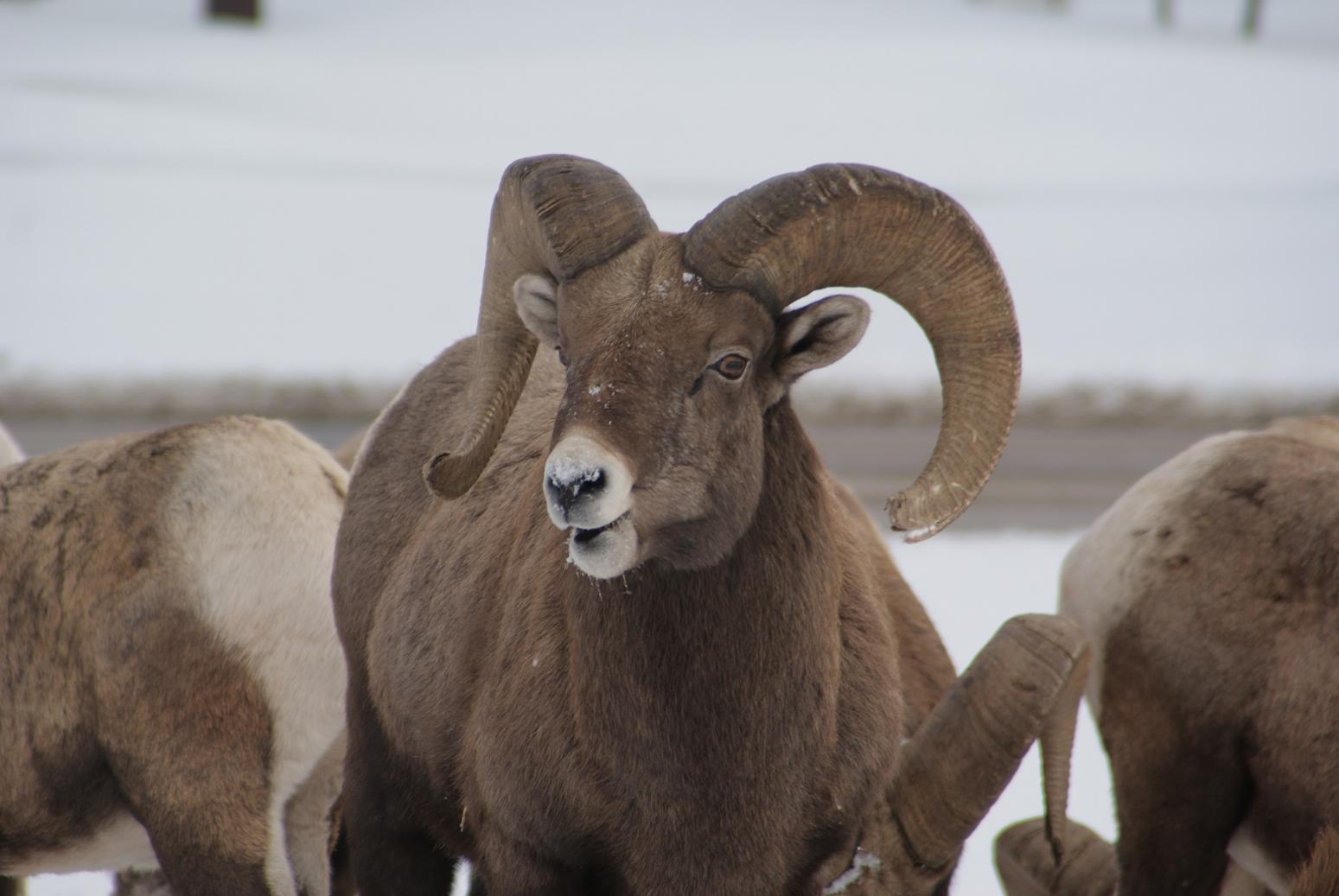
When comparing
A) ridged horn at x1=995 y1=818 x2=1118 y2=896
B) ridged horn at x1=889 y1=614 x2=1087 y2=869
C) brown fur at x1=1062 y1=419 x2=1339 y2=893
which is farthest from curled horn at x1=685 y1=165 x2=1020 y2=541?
ridged horn at x1=995 y1=818 x2=1118 y2=896

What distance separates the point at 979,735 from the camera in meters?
4.06

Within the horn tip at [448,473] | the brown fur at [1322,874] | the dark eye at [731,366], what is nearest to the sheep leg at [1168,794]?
the brown fur at [1322,874]

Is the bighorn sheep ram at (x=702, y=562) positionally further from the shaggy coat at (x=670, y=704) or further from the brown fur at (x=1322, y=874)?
the brown fur at (x=1322, y=874)

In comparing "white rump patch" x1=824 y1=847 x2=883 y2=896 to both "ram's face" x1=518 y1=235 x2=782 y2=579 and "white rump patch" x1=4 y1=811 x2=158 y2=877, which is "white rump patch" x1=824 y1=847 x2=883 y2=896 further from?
"white rump patch" x1=4 y1=811 x2=158 y2=877

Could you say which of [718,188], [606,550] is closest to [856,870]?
[606,550]

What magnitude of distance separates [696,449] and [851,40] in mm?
30416

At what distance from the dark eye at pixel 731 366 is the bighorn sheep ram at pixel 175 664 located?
1.79m

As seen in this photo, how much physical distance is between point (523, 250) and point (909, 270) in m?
0.95

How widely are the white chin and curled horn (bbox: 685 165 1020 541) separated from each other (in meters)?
0.62

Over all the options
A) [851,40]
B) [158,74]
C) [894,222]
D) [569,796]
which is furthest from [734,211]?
[851,40]

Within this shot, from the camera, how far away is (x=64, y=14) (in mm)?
31703

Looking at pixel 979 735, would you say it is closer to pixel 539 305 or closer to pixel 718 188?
pixel 539 305

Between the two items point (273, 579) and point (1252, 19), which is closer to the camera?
point (273, 579)

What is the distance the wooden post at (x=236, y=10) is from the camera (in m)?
30.9
